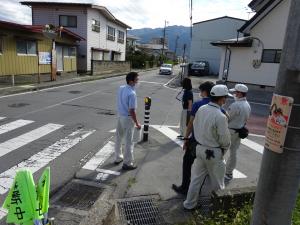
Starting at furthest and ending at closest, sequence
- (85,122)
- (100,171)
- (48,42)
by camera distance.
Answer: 1. (48,42)
2. (85,122)
3. (100,171)

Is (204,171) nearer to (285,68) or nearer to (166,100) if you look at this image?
(285,68)

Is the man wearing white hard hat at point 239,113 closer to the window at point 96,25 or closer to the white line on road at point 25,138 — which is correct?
the white line on road at point 25,138

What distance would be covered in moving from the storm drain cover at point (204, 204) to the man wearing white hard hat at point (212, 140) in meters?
0.23

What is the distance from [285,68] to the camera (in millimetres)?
2176

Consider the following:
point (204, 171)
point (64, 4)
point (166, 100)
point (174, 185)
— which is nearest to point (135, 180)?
point (174, 185)

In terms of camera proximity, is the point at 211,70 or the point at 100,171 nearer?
the point at 100,171

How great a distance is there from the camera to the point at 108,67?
116 ft

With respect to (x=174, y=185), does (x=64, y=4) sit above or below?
above

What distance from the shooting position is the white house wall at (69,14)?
29.6 metres

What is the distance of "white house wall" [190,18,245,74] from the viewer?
4347 cm

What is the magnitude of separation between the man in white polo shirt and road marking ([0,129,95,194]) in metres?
1.70

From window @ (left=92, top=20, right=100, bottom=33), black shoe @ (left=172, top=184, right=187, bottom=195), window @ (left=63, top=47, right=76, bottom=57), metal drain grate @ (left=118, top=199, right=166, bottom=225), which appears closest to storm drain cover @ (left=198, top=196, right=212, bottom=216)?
black shoe @ (left=172, top=184, right=187, bottom=195)

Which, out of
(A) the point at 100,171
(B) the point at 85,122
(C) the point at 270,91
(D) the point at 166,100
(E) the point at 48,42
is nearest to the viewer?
(A) the point at 100,171

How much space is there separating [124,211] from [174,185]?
3.96 ft
